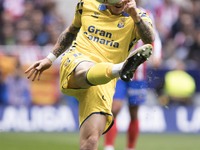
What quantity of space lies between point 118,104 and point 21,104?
5.28m

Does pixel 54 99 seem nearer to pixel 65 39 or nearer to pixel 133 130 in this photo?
pixel 133 130

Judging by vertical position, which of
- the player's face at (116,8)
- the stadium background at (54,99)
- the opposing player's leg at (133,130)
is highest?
the player's face at (116,8)

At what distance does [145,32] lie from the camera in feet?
28.3

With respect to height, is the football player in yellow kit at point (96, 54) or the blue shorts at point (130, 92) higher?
the football player in yellow kit at point (96, 54)

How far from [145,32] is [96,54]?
0.64 meters

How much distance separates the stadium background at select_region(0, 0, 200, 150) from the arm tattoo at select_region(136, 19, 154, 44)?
559 cm

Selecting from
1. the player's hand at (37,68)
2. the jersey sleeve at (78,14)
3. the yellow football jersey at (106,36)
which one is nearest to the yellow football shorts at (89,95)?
the yellow football jersey at (106,36)

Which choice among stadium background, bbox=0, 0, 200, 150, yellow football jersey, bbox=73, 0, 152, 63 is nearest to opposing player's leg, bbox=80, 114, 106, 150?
yellow football jersey, bbox=73, 0, 152, 63

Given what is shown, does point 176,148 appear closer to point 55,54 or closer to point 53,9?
point 55,54

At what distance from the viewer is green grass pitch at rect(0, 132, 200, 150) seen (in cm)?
1402

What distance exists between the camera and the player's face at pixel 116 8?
872cm

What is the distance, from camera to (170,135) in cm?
1678

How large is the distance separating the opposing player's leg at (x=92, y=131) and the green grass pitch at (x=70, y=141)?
499 centimetres

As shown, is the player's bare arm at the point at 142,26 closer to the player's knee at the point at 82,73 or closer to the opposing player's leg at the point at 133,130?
the player's knee at the point at 82,73
